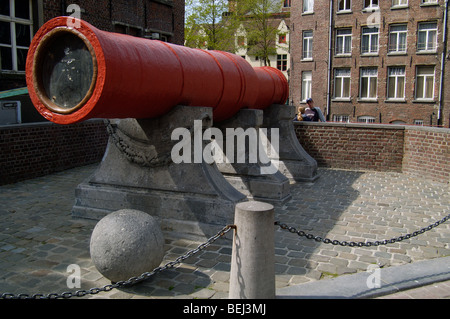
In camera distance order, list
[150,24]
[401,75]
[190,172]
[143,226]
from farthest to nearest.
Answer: [401,75], [150,24], [190,172], [143,226]

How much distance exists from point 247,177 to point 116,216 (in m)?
4.03

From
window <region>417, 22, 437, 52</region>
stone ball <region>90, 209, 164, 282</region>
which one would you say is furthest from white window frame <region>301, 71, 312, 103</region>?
stone ball <region>90, 209, 164, 282</region>

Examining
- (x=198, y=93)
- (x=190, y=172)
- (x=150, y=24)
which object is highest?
(x=150, y=24)

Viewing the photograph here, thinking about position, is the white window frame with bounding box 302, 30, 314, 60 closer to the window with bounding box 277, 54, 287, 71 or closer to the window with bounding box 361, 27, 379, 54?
the window with bounding box 361, 27, 379, 54

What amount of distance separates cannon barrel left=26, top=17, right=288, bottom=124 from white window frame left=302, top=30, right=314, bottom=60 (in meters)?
28.3

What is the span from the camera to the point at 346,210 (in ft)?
24.1

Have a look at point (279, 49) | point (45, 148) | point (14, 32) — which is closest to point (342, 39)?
point (279, 49)

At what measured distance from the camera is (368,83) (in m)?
30.2

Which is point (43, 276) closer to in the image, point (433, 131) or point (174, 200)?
point (174, 200)

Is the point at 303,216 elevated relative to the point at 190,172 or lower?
lower

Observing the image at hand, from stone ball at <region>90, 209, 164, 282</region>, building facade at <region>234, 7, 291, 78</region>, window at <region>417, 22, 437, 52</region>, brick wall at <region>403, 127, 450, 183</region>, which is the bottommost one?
stone ball at <region>90, 209, 164, 282</region>

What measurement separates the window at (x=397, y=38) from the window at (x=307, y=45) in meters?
5.66

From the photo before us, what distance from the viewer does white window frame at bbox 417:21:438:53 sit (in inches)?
1092

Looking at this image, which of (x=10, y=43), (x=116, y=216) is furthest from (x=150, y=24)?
(x=116, y=216)
